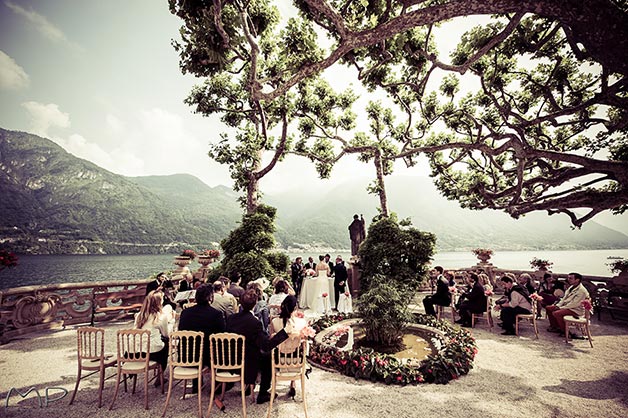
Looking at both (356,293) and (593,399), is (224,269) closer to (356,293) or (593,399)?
(356,293)

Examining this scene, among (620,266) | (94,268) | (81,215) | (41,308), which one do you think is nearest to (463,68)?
(620,266)

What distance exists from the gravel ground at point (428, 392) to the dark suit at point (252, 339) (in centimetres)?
47

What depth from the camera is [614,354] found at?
6363 mm

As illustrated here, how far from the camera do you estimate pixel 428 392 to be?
4668 mm

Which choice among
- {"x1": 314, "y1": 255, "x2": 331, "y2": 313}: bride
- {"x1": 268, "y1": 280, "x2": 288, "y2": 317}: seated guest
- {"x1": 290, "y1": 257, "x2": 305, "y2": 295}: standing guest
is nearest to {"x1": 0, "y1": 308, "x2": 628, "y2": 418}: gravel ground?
{"x1": 268, "y1": 280, "x2": 288, "y2": 317}: seated guest

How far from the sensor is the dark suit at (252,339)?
4259mm

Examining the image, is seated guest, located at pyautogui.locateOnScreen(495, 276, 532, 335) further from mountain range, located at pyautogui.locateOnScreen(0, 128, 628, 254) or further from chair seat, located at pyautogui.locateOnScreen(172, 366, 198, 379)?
mountain range, located at pyautogui.locateOnScreen(0, 128, 628, 254)

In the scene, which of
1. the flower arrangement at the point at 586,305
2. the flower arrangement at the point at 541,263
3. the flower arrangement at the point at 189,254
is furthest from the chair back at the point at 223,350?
the flower arrangement at the point at 541,263

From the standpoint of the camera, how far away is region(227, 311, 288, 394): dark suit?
4259 millimetres

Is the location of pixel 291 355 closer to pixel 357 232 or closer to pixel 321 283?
pixel 321 283

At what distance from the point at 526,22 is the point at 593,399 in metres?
10.1

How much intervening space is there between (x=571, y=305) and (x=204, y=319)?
10.0 meters

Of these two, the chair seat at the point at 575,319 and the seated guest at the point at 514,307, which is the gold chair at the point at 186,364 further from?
the chair seat at the point at 575,319

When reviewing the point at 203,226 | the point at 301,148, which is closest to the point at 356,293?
the point at 301,148
